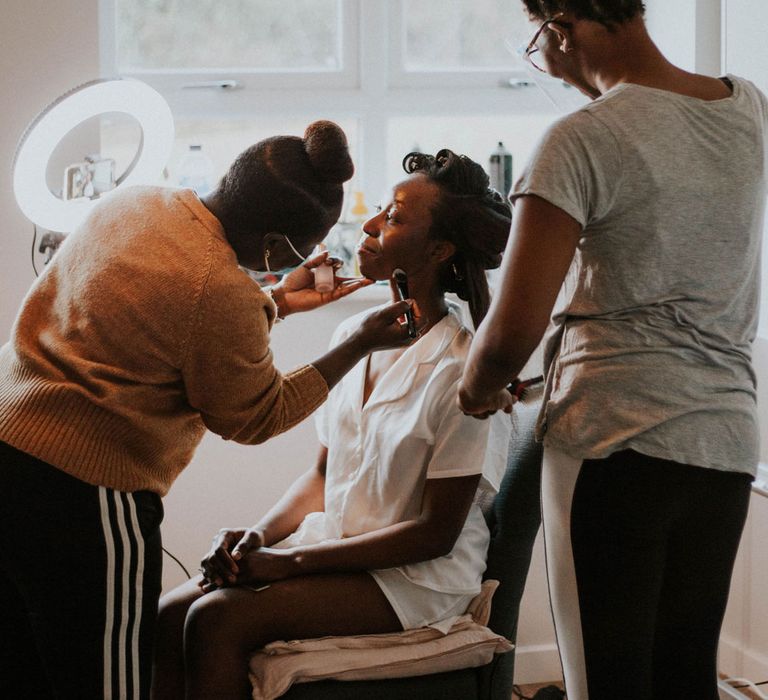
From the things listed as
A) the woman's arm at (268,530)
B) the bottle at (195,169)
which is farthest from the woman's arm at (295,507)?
the bottle at (195,169)

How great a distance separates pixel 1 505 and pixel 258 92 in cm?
154

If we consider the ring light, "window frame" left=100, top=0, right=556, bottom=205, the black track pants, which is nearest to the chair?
the black track pants

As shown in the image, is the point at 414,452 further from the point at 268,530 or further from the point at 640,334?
the point at 640,334

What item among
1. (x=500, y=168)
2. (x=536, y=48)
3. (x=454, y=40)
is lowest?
(x=500, y=168)

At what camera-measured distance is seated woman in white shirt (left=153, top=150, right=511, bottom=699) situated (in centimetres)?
151

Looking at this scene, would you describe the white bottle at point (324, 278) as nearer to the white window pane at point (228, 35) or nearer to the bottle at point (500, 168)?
the bottle at point (500, 168)

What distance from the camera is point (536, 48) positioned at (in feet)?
3.99

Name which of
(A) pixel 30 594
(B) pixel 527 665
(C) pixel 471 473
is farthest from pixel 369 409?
(B) pixel 527 665

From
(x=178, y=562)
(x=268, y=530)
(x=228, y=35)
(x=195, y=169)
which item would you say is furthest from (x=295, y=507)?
(x=228, y=35)

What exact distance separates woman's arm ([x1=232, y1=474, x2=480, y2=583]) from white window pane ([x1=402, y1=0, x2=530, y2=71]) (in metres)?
1.46

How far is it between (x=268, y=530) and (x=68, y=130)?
2.58 feet

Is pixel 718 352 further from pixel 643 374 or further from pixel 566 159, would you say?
pixel 566 159

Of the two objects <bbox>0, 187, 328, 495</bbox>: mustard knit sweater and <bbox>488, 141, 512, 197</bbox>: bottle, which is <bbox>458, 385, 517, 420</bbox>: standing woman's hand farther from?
<bbox>488, 141, 512, 197</bbox>: bottle

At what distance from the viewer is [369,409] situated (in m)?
1.68
